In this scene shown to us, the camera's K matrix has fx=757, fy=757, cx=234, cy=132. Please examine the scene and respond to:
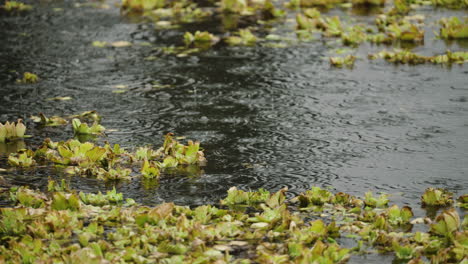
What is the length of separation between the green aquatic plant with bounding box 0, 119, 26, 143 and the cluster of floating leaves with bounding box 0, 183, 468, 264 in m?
1.31

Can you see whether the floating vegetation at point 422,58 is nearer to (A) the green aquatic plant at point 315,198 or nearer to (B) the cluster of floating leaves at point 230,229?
(B) the cluster of floating leaves at point 230,229

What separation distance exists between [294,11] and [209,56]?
2.86 meters

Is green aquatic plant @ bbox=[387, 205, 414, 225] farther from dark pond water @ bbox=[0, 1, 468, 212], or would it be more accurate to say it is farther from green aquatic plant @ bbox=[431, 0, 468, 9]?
green aquatic plant @ bbox=[431, 0, 468, 9]

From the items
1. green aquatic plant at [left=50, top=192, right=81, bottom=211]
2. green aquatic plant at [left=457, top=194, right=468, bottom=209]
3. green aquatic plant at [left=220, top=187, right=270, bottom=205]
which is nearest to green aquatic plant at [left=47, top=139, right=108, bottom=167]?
green aquatic plant at [left=50, top=192, right=81, bottom=211]

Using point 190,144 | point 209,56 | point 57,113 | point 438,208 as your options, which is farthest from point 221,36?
point 438,208

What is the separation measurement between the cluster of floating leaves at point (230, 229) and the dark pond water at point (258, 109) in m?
0.27

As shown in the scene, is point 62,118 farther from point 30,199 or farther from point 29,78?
point 30,199

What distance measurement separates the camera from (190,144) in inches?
209

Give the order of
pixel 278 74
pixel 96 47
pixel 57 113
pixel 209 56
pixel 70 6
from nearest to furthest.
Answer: pixel 57 113
pixel 278 74
pixel 209 56
pixel 96 47
pixel 70 6

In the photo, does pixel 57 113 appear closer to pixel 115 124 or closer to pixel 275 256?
pixel 115 124

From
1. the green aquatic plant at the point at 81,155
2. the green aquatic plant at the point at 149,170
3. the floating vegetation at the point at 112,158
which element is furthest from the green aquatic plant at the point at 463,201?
the green aquatic plant at the point at 81,155

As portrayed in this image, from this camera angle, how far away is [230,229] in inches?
164

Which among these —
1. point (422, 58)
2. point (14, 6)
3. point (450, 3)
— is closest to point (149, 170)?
point (422, 58)

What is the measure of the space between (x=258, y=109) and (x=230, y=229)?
258cm
